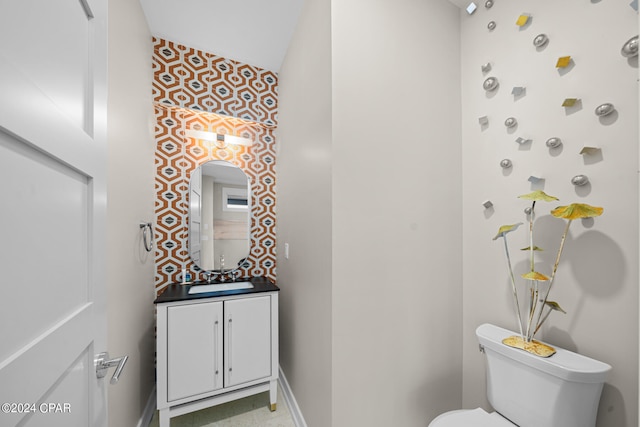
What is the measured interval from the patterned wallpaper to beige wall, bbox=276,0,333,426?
277mm

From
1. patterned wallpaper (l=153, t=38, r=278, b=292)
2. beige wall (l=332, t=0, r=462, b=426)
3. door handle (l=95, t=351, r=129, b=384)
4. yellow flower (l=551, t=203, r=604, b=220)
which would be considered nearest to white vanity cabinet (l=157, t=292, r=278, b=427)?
patterned wallpaper (l=153, t=38, r=278, b=292)

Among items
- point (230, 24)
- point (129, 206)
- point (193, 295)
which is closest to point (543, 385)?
point (193, 295)

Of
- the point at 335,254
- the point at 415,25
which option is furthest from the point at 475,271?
the point at 415,25

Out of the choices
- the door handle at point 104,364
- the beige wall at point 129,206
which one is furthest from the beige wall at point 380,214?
the beige wall at point 129,206

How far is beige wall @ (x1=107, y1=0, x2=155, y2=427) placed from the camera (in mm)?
1111

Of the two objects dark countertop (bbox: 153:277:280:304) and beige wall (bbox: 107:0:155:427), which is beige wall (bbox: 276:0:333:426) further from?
beige wall (bbox: 107:0:155:427)

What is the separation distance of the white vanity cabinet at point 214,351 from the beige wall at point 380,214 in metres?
0.30

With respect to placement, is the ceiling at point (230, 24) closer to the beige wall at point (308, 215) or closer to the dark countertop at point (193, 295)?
the beige wall at point (308, 215)

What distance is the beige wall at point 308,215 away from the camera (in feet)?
3.98

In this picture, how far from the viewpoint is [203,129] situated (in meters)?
2.06

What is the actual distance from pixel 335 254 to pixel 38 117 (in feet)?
3.24

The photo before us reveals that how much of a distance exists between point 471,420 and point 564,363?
0.45 metres

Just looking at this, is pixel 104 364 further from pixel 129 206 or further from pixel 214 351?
pixel 214 351

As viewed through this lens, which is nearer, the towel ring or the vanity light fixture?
the towel ring
